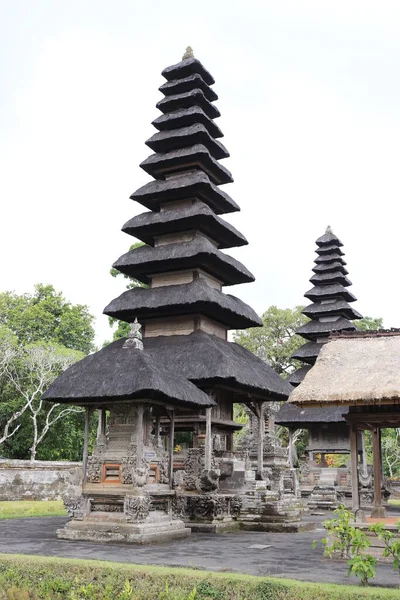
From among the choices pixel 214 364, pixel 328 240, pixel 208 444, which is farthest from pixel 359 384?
pixel 328 240

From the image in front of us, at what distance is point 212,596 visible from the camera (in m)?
8.69

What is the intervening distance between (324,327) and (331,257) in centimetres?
507

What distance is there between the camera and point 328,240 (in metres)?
40.3

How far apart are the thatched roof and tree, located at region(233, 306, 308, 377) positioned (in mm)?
32887

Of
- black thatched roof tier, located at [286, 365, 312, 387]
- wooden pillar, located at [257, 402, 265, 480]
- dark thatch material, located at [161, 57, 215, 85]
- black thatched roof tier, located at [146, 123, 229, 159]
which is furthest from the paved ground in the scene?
dark thatch material, located at [161, 57, 215, 85]

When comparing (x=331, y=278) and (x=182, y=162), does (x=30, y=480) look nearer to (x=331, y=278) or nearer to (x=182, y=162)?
(x=182, y=162)

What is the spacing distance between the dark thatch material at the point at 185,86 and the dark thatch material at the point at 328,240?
16161mm

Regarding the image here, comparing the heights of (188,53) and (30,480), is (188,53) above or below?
above

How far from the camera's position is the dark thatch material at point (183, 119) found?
25422mm

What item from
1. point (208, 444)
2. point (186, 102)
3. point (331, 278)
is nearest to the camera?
point (208, 444)

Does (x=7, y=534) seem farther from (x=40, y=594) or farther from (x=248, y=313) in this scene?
(x=248, y=313)

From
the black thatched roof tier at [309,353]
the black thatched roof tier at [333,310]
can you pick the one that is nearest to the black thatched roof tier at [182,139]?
the black thatched roof tier at [333,310]

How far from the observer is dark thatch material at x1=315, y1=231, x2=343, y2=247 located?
132ft

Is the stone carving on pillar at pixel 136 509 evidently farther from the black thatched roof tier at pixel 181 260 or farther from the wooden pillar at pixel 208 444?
the black thatched roof tier at pixel 181 260
